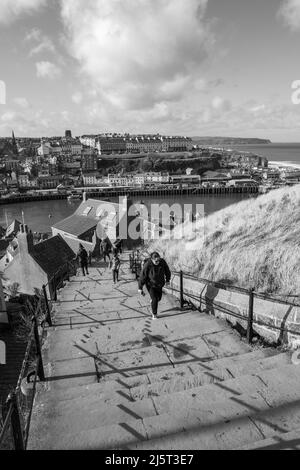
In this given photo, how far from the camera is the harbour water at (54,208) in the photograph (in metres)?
70.2

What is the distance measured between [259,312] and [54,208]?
82898 millimetres

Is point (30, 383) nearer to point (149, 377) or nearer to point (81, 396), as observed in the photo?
point (81, 396)

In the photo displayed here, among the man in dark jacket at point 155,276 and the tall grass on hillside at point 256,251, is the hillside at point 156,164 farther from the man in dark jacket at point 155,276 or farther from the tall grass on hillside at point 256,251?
the man in dark jacket at point 155,276

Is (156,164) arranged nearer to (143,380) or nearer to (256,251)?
(256,251)

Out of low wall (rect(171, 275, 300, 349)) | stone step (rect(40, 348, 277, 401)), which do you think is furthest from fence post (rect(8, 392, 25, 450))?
low wall (rect(171, 275, 300, 349))

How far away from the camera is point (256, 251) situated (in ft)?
23.8

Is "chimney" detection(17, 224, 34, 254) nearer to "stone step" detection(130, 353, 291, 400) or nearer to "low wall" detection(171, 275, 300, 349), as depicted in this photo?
"low wall" detection(171, 275, 300, 349)

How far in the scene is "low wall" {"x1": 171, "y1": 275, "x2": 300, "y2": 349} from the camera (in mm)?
4043

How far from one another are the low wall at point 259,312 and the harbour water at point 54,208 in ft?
196

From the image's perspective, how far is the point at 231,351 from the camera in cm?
396

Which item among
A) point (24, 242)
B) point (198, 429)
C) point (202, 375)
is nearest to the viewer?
point (198, 429)

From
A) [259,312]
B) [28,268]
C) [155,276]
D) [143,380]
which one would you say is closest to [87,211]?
[28,268]
